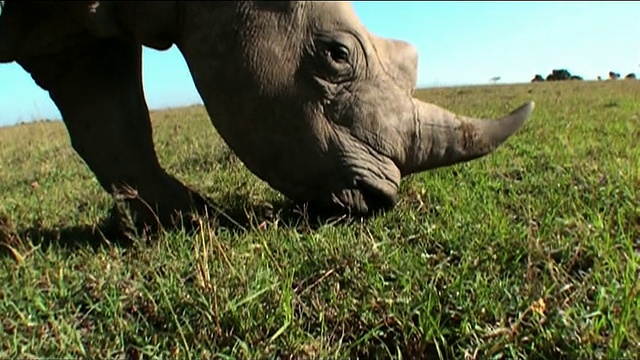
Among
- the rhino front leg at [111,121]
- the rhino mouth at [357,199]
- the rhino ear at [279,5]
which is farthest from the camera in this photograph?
Result: the rhino front leg at [111,121]

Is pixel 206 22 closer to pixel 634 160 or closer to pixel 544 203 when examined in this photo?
pixel 544 203

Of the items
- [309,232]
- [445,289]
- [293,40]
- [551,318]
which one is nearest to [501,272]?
[445,289]

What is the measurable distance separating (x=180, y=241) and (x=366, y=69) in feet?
3.41

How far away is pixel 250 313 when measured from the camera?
2404 millimetres

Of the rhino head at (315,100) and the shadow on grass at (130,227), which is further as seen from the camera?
the shadow on grass at (130,227)

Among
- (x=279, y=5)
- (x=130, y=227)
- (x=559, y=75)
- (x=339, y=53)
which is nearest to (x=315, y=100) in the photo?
(x=339, y=53)

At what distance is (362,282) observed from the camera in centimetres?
263

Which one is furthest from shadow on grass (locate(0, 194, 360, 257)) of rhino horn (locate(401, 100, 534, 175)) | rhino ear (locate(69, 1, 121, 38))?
rhino ear (locate(69, 1, 121, 38))

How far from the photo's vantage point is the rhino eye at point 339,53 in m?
3.00

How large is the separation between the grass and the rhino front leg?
0.27 m

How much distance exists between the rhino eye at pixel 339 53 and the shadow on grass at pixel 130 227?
64cm

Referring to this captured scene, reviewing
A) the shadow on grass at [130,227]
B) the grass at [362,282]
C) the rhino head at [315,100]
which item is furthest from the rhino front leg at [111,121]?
the rhino head at [315,100]

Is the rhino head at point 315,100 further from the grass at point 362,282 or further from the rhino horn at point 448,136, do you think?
the grass at point 362,282

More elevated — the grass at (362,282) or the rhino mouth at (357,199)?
the rhino mouth at (357,199)
